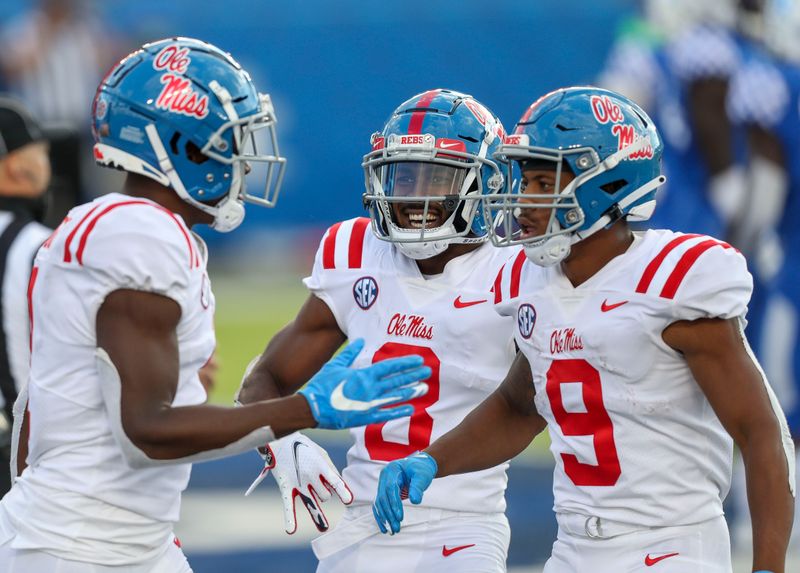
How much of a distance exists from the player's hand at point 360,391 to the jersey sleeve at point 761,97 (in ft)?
15.6

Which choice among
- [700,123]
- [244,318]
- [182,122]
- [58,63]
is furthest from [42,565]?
[58,63]

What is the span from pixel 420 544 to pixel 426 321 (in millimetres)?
575

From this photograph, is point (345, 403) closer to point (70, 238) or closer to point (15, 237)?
point (70, 238)

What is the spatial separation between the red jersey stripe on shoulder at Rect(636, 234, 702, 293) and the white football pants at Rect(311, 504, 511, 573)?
854 mm

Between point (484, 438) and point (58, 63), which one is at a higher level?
point (58, 63)

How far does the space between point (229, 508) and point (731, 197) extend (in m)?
3.65

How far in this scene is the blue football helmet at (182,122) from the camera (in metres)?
3.19

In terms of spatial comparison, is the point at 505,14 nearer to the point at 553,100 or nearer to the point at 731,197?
the point at 731,197

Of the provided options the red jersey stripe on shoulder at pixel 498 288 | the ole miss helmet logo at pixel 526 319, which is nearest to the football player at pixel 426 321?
the red jersey stripe on shoulder at pixel 498 288

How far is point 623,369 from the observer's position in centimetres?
327

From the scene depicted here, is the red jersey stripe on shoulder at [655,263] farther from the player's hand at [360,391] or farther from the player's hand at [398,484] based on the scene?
the player's hand at [398,484]

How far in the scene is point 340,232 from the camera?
4.08 meters

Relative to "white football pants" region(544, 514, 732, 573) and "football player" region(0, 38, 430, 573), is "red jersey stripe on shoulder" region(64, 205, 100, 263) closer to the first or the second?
"football player" region(0, 38, 430, 573)

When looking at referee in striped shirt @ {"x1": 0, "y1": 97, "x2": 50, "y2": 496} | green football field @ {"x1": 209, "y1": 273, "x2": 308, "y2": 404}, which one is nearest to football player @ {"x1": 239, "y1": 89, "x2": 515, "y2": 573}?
referee in striped shirt @ {"x1": 0, "y1": 97, "x2": 50, "y2": 496}
